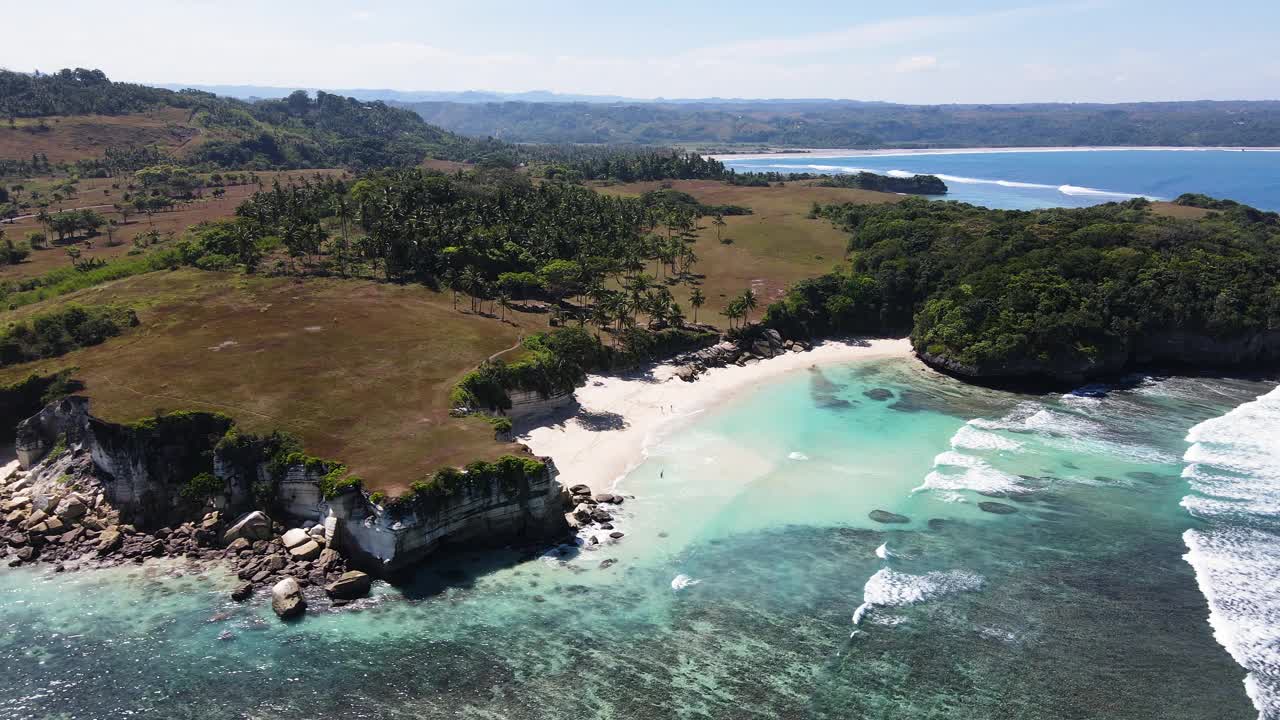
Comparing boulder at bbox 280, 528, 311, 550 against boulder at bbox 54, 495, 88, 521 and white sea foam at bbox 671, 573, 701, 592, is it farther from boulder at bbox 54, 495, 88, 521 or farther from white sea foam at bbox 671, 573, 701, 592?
white sea foam at bbox 671, 573, 701, 592

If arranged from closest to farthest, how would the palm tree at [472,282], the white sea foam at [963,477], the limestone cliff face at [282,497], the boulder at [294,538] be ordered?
the limestone cliff face at [282,497]
the boulder at [294,538]
the white sea foam at [963,477]
the palm tree at [472,282]

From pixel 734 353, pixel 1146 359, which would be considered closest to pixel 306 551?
pixel 734 353

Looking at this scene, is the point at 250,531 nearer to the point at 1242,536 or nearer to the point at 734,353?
the point at 734,353

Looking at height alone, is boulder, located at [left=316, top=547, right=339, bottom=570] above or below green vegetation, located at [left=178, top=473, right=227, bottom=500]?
below

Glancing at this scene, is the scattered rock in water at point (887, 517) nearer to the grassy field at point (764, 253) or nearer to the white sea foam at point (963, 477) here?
the white sea foam at point (963, 477)

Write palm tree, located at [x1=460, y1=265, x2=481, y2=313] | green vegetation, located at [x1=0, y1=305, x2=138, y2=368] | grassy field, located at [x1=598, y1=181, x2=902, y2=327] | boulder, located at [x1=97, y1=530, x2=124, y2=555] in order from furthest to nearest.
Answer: grassy field, located at [x1=598, y1=181, x2=902, y2=327]
palm tree, located at [x1=460, y1=265, x2=481, y2=313]
green vegetation, located at [x1=0, y1=305, x2=138, y2=368]
boulder, located at [x1=97, y1=530, x2=124, y2=555]

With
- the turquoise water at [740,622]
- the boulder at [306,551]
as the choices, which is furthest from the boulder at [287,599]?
the boulder at [306,551]

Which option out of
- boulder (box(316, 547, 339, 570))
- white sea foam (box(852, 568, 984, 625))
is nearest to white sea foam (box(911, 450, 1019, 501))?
white sea foam (box(852, 568, 984, 625))
